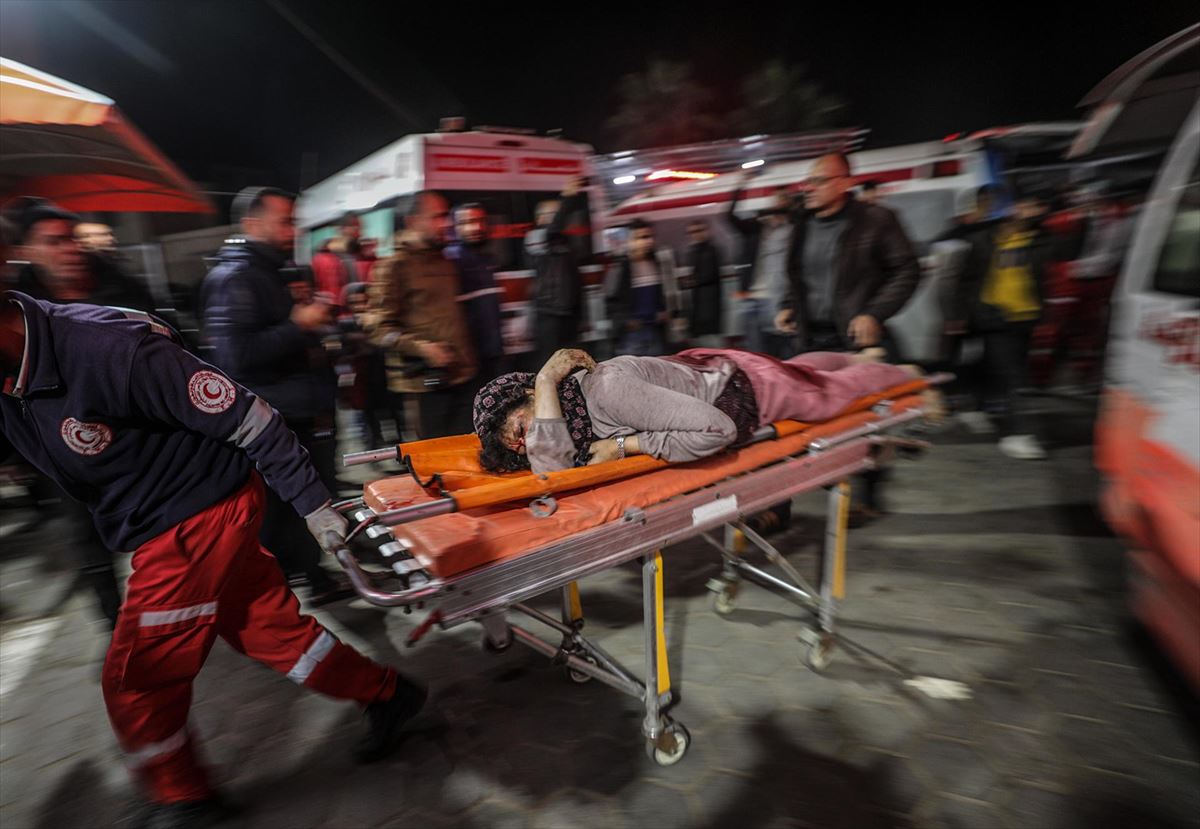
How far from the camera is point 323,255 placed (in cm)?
577

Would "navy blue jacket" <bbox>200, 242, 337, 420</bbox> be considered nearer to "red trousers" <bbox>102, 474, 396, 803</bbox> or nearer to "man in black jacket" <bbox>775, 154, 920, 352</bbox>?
"red trousers" <bbox>102, 474, 396, 803</bbox>

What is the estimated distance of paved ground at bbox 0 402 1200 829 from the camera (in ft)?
6.18

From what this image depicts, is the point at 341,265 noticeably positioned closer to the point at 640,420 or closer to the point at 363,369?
the point at 363,369

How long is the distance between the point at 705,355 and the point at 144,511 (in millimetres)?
2001

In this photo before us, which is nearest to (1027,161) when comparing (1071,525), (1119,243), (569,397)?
(1119,243)

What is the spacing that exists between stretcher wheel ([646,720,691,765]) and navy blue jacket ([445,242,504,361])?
2.88m

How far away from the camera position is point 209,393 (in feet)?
4.99

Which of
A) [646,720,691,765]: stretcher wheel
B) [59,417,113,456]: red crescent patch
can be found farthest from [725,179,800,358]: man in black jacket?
[59,417,113,456]: red crescent patch

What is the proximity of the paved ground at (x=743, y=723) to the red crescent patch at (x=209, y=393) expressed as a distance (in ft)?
4.43

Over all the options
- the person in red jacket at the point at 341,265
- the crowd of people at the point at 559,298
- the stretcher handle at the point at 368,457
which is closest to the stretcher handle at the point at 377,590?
the stretcher handle at the point at 368,457

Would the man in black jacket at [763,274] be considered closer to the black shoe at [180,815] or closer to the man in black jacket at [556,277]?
the man in black jacket at [556,277]

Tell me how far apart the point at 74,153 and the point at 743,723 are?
216 inches

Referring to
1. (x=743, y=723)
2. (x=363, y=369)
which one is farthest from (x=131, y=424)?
(x=363, y=369)

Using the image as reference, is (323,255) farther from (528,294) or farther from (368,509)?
(368,509)
